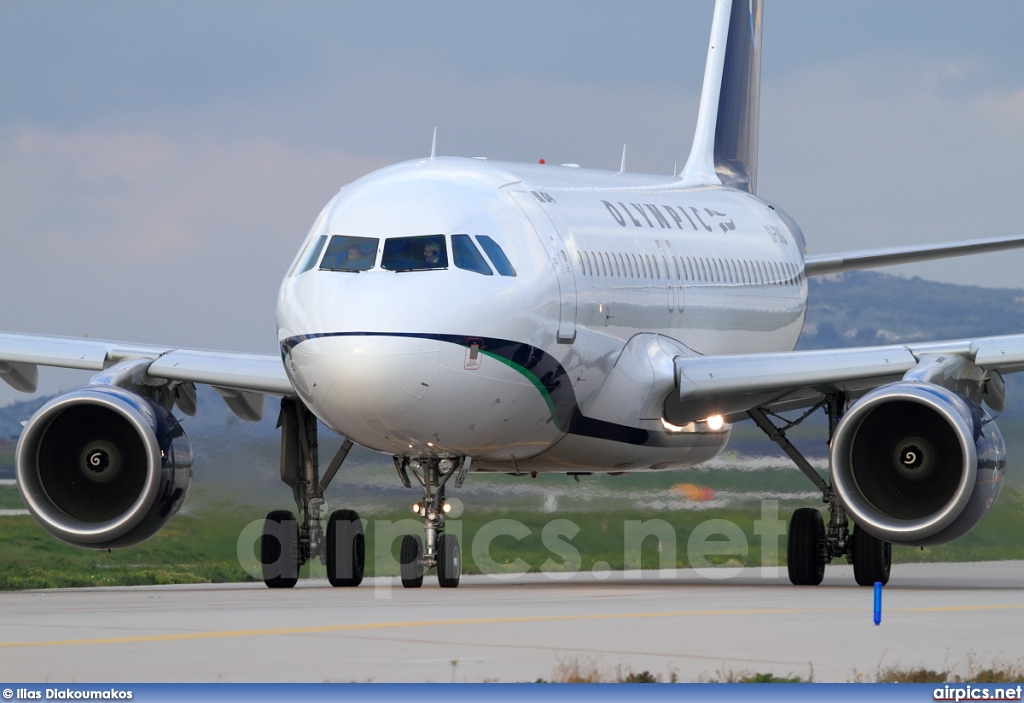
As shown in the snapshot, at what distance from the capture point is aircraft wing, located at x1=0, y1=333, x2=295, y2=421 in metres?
21.0

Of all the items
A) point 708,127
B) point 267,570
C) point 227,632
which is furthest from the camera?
point 708,127

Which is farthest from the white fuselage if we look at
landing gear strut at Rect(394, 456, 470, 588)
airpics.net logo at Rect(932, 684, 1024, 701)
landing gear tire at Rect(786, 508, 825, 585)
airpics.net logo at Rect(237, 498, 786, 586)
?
airpics.net logo at Rect(932, 684, 1024, 701)

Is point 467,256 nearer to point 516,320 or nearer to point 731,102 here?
point 516,320

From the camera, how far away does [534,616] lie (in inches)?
609

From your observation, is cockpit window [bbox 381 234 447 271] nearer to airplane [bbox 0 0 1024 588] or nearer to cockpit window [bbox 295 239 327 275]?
airplane [bbox 0 0 1024 588]

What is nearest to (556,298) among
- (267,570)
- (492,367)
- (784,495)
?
(492,367)

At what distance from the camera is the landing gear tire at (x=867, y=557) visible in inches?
872

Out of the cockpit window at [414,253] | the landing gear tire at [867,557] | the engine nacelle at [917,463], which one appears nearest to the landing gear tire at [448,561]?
the cockpit window at [414,253]

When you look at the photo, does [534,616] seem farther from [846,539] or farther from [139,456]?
[846,539]

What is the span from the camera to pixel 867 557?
22.2 meters

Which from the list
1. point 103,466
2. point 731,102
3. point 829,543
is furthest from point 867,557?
point 731,102

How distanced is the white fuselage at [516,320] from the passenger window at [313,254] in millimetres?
62

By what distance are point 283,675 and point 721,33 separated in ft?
72.4

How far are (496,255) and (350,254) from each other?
1.39 m
